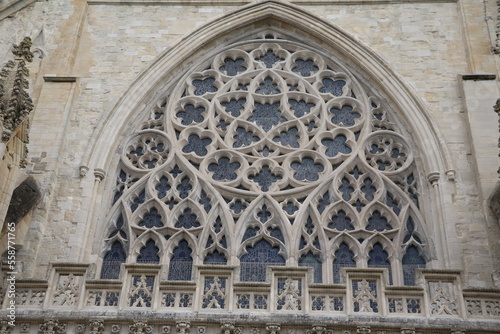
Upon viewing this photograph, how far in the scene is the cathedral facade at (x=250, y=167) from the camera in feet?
33.1

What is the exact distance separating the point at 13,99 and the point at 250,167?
405 centimetres

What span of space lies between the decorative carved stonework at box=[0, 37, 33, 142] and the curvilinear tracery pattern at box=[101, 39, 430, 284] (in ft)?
7.99

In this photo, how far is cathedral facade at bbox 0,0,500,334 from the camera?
1008 cm

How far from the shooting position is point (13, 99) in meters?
10.8

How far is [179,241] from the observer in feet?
39.6

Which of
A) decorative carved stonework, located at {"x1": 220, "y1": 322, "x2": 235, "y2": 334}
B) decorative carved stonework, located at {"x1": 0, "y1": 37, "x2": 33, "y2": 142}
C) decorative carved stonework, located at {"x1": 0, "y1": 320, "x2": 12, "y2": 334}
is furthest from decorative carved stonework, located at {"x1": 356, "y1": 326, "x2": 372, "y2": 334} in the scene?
decorative carved stonework, located at {"x1": 0, "y1": 37, "x2": 33, "y2": 142}

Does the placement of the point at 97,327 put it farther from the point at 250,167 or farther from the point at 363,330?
the point at 250,167

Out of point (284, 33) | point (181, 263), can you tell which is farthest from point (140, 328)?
point (284, 33)

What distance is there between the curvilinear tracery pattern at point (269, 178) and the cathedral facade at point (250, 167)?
0.11ft

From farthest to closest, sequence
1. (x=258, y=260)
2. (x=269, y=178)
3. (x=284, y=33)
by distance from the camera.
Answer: (x=284, y=33), (x=269, y=178), (x=258, y=260)

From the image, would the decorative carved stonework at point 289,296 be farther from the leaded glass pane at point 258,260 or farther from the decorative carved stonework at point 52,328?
the decorative carved stonework at point 52,328

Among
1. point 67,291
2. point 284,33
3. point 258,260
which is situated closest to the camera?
point 67,291

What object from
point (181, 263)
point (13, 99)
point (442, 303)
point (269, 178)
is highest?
point (269, 178)

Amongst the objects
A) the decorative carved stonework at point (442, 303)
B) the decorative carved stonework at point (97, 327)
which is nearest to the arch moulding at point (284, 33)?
the decorative carved stonework at point (442, 303)
